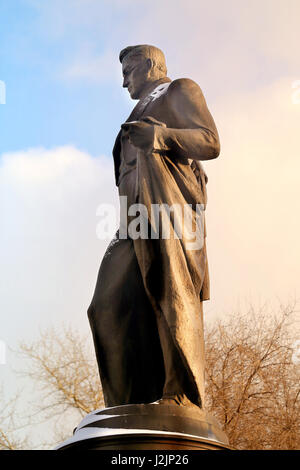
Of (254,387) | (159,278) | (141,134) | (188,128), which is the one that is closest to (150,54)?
(188,128)

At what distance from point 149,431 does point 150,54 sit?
2.57 meters

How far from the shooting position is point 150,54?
15.4 ft

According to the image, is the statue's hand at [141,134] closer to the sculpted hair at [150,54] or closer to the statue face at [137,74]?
the statue face at [137,74]

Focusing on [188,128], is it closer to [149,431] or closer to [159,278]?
[159,278]

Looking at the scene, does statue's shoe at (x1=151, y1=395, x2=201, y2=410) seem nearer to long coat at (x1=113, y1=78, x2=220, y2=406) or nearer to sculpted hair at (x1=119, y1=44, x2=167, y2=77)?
long coat at (x1=113, y1=78, x2=220, y2=406)

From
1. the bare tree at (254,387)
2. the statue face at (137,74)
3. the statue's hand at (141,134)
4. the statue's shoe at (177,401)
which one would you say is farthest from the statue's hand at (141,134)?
the bare tree at (254,387)

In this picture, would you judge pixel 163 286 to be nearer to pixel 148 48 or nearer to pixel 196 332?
pixel 196 332

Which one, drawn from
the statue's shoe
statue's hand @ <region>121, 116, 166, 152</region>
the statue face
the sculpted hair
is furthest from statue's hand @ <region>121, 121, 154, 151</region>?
the statue's shoe

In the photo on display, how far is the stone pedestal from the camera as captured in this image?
10.6 ft

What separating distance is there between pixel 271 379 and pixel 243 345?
0.90 metres

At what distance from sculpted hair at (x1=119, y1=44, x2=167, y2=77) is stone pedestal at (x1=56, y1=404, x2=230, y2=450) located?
237 centimetres

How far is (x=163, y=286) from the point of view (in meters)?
3.76
